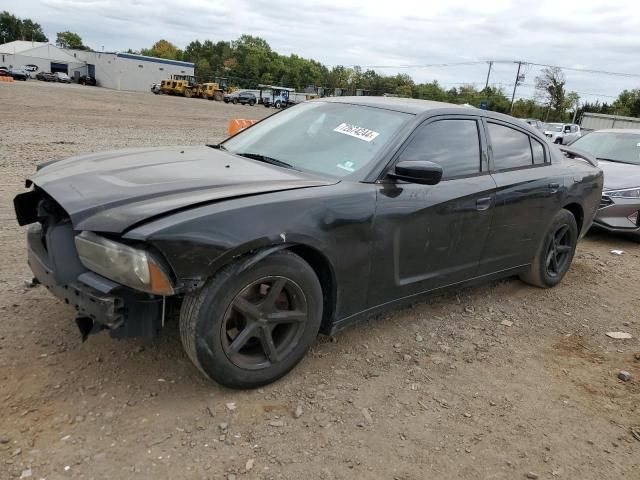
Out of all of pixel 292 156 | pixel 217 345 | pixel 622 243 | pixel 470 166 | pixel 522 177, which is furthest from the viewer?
pixel 622 243

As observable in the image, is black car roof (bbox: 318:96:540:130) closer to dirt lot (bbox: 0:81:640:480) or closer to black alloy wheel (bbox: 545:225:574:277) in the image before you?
black alloy wheel (bbox: 545:225:574:277)

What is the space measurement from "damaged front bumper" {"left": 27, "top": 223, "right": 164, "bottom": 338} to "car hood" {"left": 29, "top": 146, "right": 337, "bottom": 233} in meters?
0.20

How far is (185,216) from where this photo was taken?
2.38 meters

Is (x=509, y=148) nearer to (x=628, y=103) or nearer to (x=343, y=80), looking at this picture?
(x=628, y=103)

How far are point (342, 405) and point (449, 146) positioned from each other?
1.90 meters

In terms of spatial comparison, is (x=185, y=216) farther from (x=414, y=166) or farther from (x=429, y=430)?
(x=429, y=430)

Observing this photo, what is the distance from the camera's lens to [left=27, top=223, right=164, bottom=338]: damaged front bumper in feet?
7.59

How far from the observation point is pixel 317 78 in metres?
102

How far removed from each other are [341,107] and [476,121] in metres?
1.01

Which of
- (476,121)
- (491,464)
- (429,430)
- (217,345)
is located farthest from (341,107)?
(491,464)

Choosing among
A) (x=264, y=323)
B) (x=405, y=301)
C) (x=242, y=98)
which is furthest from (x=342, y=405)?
(x=242, y=98)

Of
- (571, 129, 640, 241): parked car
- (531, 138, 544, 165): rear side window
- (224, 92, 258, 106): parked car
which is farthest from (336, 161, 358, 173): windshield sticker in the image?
(224, 92, 258, 106): parked car

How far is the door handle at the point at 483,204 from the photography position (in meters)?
3.66

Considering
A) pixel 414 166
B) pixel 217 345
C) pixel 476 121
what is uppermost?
pixel 476 121
